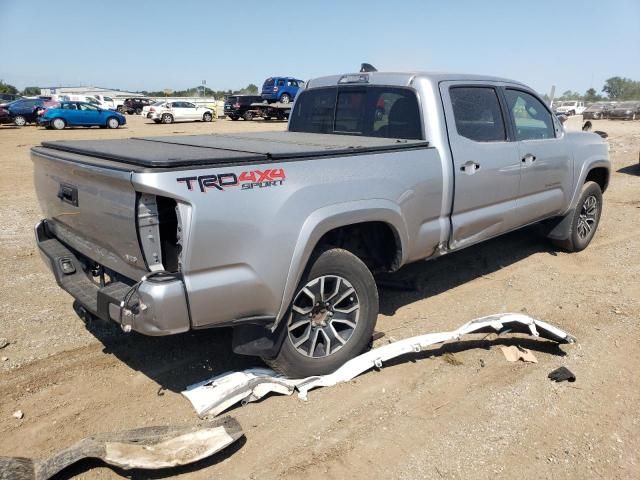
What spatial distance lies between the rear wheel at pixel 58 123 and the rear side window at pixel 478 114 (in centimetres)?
2553

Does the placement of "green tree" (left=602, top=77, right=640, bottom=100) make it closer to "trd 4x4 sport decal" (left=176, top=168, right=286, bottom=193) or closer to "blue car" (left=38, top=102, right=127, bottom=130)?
"blue car" (left=38, top=102, right=127, bottom=130)

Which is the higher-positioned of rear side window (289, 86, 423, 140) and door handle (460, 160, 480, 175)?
rear side window (289, 86, 423, 140)

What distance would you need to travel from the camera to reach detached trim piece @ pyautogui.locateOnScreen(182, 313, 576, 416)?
3146mm

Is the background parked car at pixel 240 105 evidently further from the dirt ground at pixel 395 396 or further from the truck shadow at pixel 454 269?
the dirt ground at pixel 395 396

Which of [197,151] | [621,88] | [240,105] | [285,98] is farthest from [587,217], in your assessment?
[621,88]

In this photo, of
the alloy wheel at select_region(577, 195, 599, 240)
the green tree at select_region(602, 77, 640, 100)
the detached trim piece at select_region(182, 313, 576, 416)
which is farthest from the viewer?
the green tree at select_region(602, 77, 640, 100)

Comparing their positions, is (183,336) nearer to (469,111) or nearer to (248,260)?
(248,260)

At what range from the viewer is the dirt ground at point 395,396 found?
108 inches

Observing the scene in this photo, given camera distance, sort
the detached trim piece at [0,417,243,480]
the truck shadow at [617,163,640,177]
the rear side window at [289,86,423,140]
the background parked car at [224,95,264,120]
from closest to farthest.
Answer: the detached trim piece at [0,417,243,480] < the rear side window at [289,86,423,140] < the truck shadow at [617,163,640,177] < the background parked car at [224,95,264,120]

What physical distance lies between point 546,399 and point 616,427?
0.40m

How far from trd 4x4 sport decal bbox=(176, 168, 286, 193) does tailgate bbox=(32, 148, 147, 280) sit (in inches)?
12.6

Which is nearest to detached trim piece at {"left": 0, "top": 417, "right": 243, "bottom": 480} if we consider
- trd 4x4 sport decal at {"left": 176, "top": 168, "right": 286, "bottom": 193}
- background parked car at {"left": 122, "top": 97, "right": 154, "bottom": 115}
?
trd 4x4 sport decal at {"left": 176, "top": 168, "right": 286, "bottom": 193}

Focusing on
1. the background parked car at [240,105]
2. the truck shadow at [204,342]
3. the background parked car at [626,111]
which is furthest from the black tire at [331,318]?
the background parked car at [626,111]

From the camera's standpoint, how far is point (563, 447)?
9.36 feet
